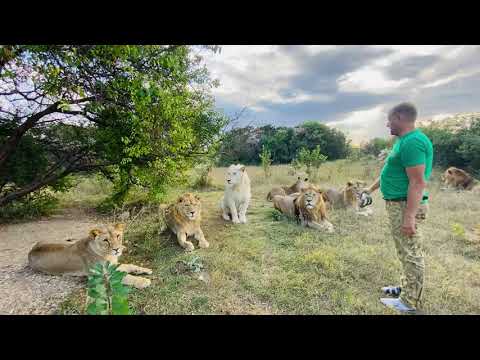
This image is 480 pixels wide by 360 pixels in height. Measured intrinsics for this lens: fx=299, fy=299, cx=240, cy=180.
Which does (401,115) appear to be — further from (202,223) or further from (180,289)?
(202,223)

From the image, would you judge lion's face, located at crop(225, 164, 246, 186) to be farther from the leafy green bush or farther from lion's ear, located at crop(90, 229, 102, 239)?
the leafy green bush

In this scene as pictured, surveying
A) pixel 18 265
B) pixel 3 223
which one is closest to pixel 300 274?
pixel 18 265

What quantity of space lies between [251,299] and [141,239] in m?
2.03

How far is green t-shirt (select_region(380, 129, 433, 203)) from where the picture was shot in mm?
2225

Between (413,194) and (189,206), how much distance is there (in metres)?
2.52

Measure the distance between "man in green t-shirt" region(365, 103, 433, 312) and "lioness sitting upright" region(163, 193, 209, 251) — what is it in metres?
2.23

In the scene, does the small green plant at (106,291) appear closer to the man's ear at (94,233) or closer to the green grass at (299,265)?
the green grass at (299,265)

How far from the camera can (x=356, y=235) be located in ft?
13.8

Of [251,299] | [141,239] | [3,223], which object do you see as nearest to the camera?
[251,299]

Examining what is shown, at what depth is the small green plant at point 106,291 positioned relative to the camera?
6.64 feet

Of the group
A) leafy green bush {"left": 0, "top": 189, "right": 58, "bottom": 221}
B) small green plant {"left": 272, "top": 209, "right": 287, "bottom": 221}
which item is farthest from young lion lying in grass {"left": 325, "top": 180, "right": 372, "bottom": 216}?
leafy green bush {"left": 0, "top": 189, "right": 58, "bottom": 221}

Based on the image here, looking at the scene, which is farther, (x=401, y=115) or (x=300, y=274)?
(x=300, y=274)

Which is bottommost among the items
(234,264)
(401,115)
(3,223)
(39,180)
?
(3,223)

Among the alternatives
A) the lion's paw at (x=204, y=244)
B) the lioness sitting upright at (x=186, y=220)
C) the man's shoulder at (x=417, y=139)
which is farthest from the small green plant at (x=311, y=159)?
the man's shoulder at (x=417, y=139)
